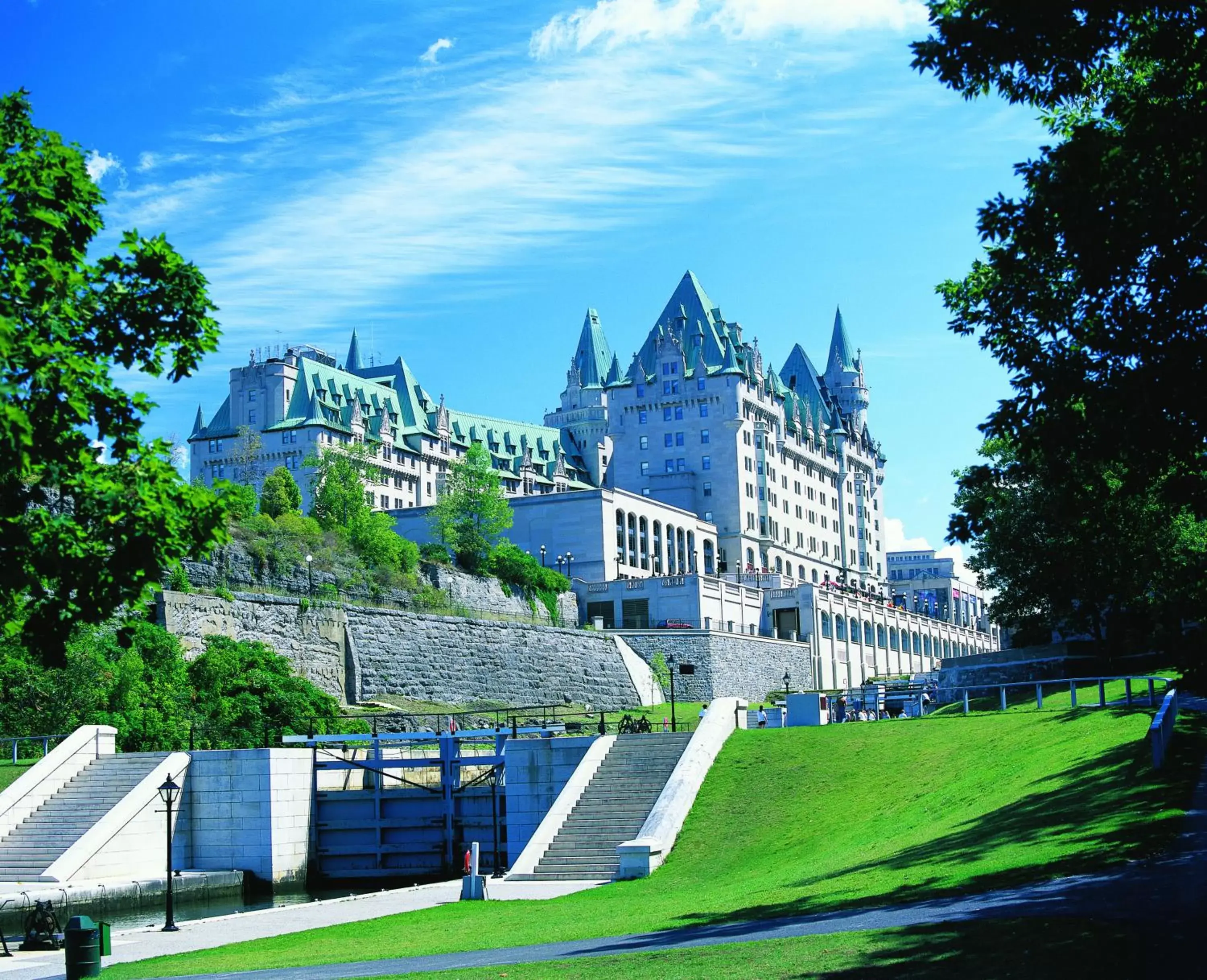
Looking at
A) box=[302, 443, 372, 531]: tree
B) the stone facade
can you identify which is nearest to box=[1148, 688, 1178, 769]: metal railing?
the stone facade

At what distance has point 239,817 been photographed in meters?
46.2

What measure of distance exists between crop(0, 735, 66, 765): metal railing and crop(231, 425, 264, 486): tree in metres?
70.1

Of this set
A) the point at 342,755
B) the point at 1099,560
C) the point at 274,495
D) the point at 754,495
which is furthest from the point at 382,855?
the point at 754,495

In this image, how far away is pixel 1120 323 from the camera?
18438 millimetres

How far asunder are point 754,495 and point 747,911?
120 meters

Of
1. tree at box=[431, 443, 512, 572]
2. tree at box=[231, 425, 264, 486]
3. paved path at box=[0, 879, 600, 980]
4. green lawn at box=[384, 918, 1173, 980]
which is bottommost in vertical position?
paved path at box=[0, 879, 600, 980]

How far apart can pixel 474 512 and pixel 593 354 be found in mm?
74190

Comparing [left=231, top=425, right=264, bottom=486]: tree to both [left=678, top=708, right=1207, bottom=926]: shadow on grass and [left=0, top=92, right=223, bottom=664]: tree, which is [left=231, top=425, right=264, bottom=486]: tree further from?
[left=0, top=92, right=223, bottom=664]: tree

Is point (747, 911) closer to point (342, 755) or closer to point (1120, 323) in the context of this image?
point (1120, 323)

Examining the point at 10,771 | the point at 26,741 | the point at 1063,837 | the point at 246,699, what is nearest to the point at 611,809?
the point at 1063,837

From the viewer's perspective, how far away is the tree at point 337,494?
98375 millimetres

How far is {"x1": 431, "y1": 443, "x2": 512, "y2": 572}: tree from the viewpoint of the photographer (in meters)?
100

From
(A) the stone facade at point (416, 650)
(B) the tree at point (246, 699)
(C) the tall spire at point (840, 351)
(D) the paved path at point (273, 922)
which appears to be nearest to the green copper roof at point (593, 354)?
(C) the tall spire at point (840, 351)

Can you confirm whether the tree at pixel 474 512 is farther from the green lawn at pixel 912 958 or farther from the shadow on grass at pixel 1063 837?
the green lawn at pixel 912 958
